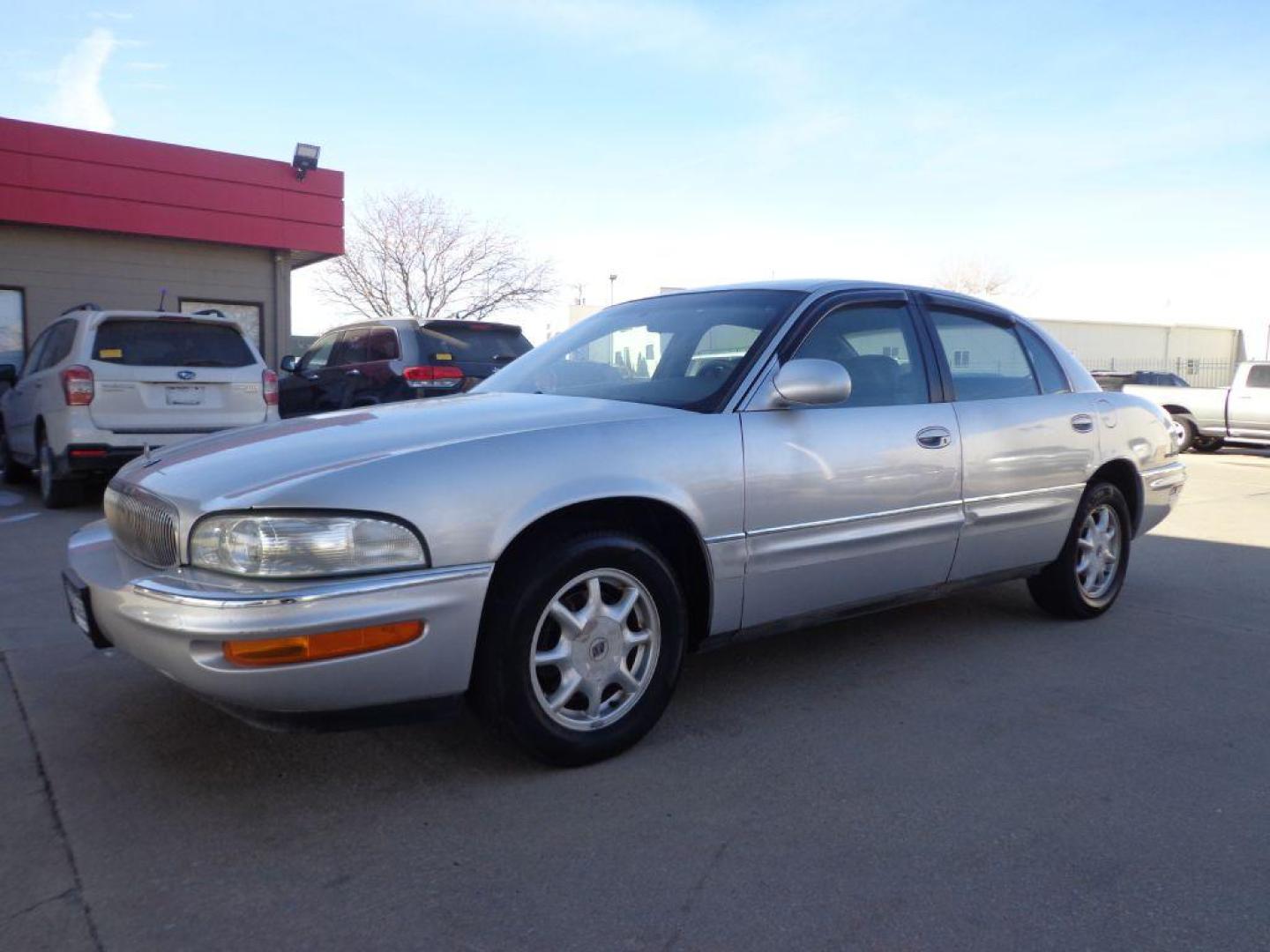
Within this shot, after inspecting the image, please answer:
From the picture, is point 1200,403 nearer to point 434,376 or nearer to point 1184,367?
point 434,376

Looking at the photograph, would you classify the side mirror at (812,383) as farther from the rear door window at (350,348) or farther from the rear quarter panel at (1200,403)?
the rear quarter panel at (1200,403)

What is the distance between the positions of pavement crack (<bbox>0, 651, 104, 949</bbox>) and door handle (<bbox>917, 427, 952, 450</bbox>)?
318 cm

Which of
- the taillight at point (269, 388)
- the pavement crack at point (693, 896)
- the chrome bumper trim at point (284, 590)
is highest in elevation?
the taillight at point (269, 388)

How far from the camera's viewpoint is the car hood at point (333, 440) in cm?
291

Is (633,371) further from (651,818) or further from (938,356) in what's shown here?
(651,818)

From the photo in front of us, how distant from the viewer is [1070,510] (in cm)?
487

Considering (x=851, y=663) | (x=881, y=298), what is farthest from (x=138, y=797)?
(x=881, y=298)

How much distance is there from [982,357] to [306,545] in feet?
10.7

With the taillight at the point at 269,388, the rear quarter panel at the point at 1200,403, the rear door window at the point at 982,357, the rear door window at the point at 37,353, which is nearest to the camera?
the rear door window at the point at 982,357

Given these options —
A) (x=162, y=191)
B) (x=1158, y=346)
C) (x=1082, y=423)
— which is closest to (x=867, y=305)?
(x=1082, y=423)

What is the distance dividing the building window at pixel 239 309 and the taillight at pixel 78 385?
7.20 m

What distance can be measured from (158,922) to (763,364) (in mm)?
2557

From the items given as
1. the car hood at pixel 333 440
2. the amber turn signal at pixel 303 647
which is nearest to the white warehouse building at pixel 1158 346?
the car hood at pixel 333 440

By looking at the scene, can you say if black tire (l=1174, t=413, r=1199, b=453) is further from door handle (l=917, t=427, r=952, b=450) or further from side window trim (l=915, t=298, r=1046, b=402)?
door handle (l=917, t=427, r=952, b=450)
